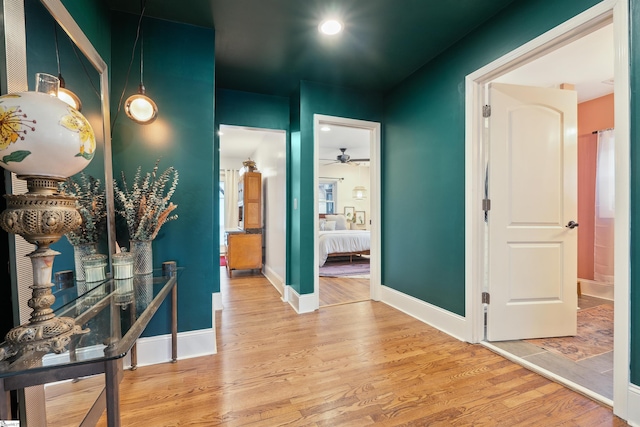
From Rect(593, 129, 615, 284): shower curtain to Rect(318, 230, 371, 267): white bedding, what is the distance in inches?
132

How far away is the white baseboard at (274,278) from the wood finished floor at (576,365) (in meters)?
2.38

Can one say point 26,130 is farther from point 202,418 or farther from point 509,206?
point 509,206

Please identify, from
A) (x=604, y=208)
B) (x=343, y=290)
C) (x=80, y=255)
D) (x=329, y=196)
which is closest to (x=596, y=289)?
(x=604, y=208)

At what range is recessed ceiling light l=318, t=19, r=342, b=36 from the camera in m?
2.06

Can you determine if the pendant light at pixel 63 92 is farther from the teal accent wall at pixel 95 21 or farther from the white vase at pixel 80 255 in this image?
the white vase at pixel 80 255

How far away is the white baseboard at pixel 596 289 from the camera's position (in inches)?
129

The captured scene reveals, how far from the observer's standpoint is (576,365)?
186 cm

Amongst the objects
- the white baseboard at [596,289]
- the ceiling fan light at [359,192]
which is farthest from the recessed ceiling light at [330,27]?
the ceiling fan light at [359,192]

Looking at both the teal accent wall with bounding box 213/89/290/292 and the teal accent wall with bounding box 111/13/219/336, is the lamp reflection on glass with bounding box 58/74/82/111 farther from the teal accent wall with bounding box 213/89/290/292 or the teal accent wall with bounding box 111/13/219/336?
the teal accent wall with bounding box 213/89/290/292

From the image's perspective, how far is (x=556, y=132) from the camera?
2268mm

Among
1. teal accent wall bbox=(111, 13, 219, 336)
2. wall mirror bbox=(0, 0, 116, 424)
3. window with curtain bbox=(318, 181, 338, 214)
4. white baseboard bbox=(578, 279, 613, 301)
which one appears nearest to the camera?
wall mirror bbox=(0, 0, 116, 424)

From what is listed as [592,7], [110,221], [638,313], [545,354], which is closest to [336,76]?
[592,7]

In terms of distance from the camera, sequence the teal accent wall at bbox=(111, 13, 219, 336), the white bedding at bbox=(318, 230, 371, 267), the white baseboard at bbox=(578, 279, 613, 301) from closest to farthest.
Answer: the teal accent wall at bbox=(111, 13, 219, 336), the white baseboard at bbox=(578, 279, 613, 301), the white bedding at bbox=(318, 230, 371, 267)

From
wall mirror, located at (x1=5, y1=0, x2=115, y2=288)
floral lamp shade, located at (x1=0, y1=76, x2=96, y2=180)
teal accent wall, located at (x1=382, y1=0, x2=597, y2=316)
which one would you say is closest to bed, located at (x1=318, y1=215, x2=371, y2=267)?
teal accent wall, located at (x1=382, y1=0, x2=597, y2=316)
